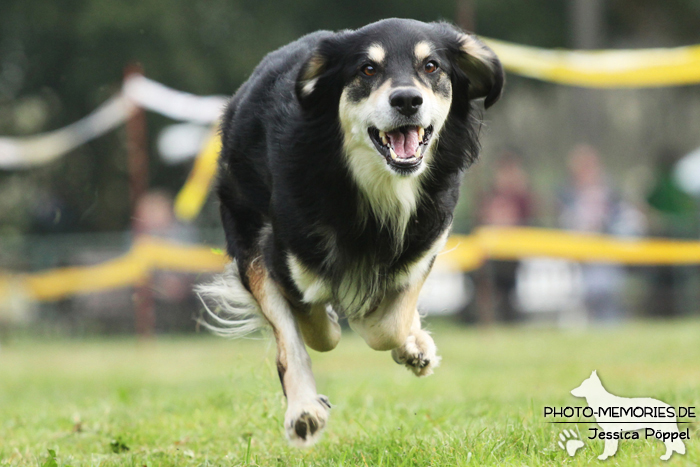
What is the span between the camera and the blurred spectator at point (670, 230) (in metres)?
10.8

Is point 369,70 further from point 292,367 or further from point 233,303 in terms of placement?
point 233,303

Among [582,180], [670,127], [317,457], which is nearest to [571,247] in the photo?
[582,180]

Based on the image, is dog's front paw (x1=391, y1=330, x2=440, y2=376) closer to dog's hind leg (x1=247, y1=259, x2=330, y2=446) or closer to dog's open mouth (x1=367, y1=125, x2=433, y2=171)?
dog's hind leg (x1=247, y1=259, x2=330, y2=446)

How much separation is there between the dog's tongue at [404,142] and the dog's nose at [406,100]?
16 centimetres

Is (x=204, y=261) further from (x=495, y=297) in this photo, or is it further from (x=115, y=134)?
(x=115, y=134)

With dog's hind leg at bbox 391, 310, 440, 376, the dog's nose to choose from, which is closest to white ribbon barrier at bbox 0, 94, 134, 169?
dog's hind leg at bbox 391, 310, 440, 376

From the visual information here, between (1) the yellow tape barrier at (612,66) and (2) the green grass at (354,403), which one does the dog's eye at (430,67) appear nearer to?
(2) the green grass at (354,403)

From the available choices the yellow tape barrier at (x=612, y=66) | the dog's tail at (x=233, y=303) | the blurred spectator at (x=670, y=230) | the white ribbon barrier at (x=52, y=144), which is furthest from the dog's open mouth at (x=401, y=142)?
the white ribbon barrier at (x=52, y=144)

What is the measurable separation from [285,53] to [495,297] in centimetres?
730

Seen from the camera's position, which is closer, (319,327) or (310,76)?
(310,76)

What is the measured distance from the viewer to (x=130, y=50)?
1688cm

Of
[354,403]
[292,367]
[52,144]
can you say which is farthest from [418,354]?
[52,144]

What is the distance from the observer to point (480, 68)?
401cm

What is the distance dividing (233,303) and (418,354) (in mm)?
1035
